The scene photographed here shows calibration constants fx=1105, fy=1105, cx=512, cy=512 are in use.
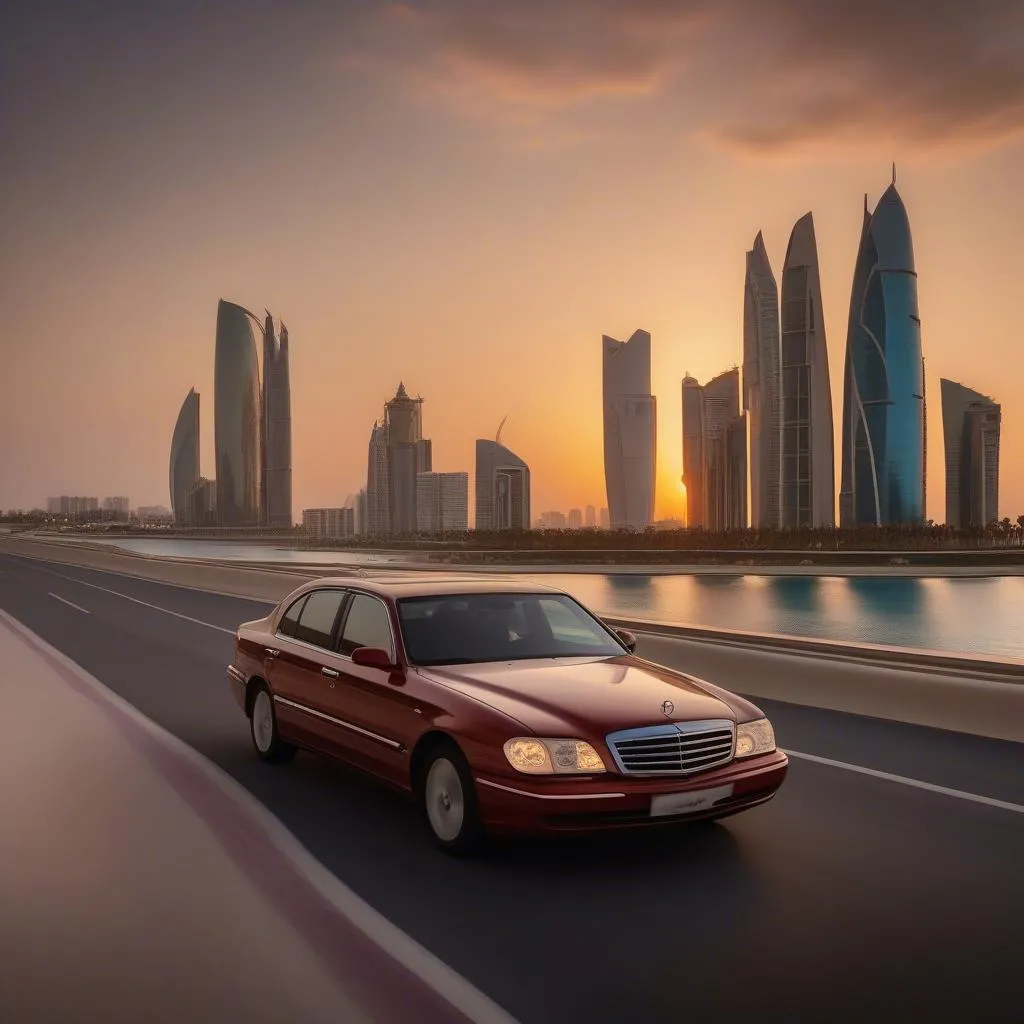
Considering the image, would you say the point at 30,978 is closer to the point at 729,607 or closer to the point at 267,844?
the point at 267,844

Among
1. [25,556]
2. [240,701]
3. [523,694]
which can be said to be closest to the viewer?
[523,694]

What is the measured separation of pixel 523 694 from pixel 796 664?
6.19 metres

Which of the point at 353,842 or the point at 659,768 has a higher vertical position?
the point at 659,768

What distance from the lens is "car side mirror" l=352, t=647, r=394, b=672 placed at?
655cm

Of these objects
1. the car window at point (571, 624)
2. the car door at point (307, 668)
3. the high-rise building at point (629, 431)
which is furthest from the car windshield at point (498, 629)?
the high-rise building at point (629, 431)

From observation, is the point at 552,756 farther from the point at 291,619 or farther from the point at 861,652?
the point at 861,652

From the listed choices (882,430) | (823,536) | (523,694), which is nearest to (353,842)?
(523,694)

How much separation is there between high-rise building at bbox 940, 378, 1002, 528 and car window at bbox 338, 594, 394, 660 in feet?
503

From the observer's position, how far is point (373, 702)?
6.70 m

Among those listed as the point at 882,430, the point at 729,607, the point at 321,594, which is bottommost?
the point at 729,607

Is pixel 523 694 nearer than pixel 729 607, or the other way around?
pixel 523 694

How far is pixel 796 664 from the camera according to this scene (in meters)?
11.4

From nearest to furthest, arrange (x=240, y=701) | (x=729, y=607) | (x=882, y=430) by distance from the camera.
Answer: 1. (x=240, y=701)
2. (x=729, y=607)
3. (x=882, y=430)

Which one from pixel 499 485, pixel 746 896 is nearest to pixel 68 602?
pixel 746 896
